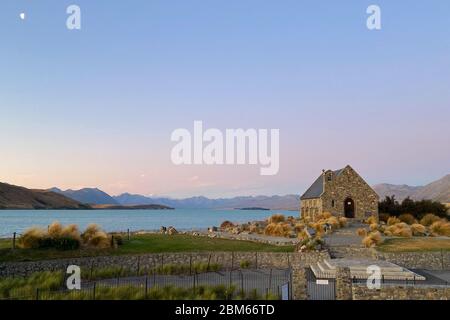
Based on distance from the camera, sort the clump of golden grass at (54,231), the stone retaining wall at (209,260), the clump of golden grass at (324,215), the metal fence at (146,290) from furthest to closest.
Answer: the clump of golden grass at (324,215) < the clump of golden grass at (54,231) < the stone retaining wall at (209,260) < the metal fence at (146,290)

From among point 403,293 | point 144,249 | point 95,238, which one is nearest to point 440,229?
point 403,293

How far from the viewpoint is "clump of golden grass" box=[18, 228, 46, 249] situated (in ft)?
79.8

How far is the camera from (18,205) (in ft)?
568

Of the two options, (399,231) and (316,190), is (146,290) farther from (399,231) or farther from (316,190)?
(316,190)

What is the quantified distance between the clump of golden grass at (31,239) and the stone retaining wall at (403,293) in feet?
59.5

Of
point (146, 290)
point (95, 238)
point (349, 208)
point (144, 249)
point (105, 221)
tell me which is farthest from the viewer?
point (105, 221)

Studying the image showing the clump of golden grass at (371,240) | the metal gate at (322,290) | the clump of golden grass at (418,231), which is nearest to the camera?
the metal gate at (322,290)

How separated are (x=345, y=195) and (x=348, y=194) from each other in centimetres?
38

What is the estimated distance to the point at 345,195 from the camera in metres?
47.3

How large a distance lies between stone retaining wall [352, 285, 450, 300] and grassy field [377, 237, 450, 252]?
1253 centimetres

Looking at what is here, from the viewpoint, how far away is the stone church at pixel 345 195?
154 ft

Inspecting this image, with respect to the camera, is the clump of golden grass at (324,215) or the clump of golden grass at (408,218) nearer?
the clump of golden grass at (408,218)

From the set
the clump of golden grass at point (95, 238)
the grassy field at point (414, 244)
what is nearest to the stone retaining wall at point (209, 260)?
the clump of golden grass at point (95, 238)

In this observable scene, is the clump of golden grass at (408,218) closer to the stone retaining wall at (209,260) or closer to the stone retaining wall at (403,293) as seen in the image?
the stone retaining wall at (209,260)
